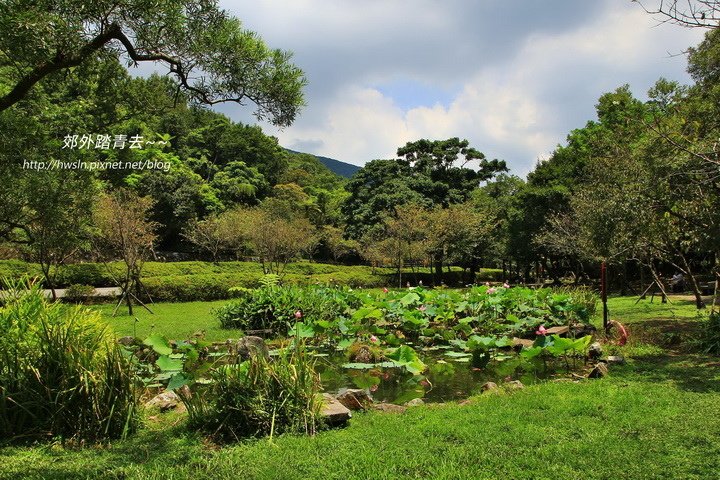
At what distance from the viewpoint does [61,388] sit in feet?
13.7

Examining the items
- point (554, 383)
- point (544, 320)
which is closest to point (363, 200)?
point (544, 320)

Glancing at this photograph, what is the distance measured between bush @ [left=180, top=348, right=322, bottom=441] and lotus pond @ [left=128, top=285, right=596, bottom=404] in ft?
1.17

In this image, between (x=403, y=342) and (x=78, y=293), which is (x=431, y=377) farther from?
(x=78, y=293)

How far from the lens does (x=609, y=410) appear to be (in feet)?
15.1

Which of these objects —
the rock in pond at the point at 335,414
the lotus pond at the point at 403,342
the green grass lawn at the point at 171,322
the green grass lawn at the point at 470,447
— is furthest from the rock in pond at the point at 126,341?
the rock in pond at the point at 335,414

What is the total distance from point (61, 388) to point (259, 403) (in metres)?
1.68

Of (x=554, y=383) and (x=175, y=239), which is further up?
(x=175, y=239)

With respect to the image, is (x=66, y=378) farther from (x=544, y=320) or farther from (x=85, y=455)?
(x=544, y=320)

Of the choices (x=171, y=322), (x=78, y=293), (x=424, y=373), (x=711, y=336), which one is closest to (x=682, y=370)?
(x=711, y=336)

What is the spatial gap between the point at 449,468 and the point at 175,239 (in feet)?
123

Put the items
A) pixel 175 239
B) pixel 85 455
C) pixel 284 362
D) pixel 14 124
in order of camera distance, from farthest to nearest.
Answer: pixel 175 239
pixel 14 124
pixel 284 362
pixel 85 455

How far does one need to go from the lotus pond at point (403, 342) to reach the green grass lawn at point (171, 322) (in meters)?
0.63

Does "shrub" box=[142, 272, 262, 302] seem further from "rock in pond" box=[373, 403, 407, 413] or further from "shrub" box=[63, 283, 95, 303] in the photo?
"rock in pond" box=[373, 403, 407, 413]

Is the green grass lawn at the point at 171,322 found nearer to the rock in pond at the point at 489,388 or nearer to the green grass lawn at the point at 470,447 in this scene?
the green grass lawn at the point at 470,447
